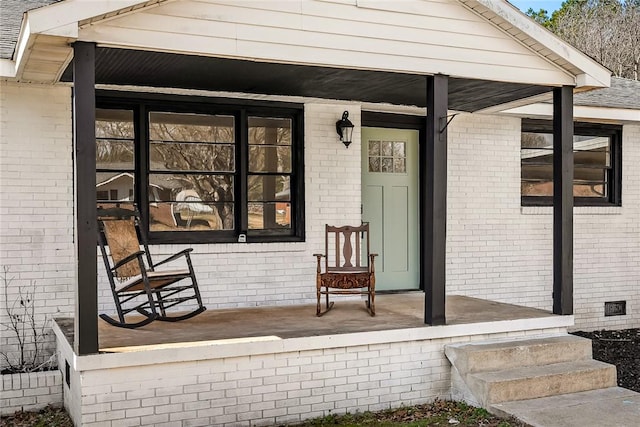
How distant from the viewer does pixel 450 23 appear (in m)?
5.38

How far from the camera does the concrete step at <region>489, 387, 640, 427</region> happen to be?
4.56 meters

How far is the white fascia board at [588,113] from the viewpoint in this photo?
7.71 metres

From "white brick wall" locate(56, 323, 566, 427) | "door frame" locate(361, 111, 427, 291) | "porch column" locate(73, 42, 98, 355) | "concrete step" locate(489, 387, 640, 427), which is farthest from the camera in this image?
"door frame" locate(361, 111, 427, 291)

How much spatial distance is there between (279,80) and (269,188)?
1407 mm

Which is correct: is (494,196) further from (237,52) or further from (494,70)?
(237,52)

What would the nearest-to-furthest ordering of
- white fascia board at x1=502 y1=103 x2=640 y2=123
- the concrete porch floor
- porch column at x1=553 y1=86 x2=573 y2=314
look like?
the concrete porch floor → porch column at x1=553 y1=86 x2=573 y2=314 → white fascia board at x1=502 y1=103 x2=640 y2=123

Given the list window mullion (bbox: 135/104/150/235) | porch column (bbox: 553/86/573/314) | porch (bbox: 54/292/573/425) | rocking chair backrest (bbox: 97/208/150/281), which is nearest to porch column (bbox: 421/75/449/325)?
porch (bbox: 54/292/573/425)

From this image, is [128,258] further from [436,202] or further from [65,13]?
[436,202]

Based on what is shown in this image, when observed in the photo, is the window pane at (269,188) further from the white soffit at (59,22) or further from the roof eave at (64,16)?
the roof eave at (64,16)

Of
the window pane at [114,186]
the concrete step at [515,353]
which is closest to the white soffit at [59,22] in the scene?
the window pane at [114,186]

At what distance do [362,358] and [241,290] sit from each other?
1.88m

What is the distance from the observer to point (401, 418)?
5000 mm

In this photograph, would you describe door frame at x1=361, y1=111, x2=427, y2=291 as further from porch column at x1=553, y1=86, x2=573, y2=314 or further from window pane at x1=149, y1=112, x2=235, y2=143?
porch column at x1=553, y1=86, x2=573, y2=314

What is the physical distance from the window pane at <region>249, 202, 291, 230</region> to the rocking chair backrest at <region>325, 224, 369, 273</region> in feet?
1.61
